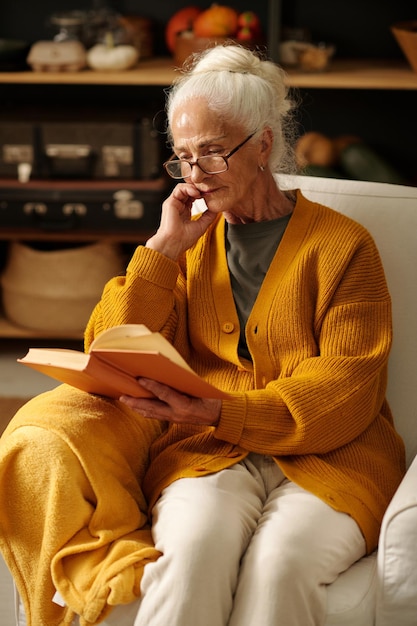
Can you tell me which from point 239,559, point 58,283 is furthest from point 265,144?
point 58,283

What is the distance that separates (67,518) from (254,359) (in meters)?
0.46

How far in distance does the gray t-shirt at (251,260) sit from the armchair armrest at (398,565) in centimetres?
48

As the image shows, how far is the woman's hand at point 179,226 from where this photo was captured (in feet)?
6.06

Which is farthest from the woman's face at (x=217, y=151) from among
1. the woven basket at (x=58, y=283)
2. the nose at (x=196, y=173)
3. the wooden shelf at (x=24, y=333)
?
the wooden shelf at (x=24, y=333)

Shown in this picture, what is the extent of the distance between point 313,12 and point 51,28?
919mm

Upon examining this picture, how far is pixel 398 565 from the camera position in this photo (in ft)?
4.87

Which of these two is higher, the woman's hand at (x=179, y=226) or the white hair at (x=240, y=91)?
the white hair at (x=240, y=91)

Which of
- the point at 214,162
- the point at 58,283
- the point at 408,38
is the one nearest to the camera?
the point at 214,162

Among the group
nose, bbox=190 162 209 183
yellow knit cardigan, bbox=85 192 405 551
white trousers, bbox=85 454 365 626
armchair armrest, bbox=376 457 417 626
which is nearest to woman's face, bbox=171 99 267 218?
nose, bbox=190 162 209 183

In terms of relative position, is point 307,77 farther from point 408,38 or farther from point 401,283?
point 401,283

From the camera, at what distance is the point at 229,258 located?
189cm

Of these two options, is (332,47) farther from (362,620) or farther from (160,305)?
(362,620)

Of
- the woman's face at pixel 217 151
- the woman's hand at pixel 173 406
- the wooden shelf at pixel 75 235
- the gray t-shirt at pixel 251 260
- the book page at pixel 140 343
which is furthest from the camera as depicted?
the wooden shelf at pixel 75 235

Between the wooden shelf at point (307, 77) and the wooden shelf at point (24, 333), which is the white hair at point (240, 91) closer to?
the wooden shelf at point (307, 77)
